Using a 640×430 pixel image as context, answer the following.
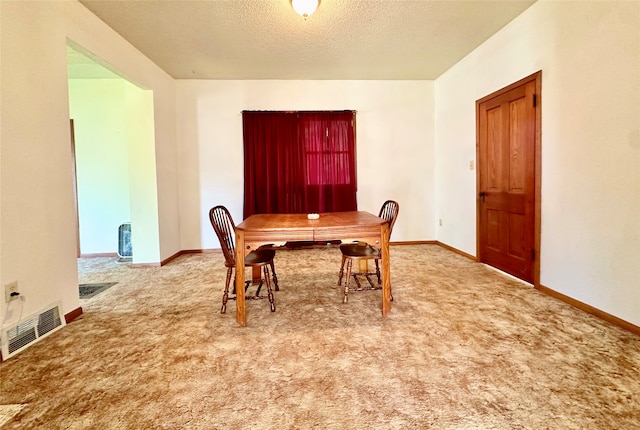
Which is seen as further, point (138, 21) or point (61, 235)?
point (138, 21)

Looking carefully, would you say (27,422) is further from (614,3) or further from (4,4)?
(614,3)

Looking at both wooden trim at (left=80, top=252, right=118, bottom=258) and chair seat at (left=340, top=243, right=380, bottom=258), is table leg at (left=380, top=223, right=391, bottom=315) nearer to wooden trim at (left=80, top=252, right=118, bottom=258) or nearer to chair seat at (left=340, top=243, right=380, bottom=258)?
chair seat at (left=340, top=243, right=380, bottom=258)

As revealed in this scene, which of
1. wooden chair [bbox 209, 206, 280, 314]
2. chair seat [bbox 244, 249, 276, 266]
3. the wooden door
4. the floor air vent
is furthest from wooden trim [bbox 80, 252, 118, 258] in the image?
the wooden door

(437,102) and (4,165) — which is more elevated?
(437,102)

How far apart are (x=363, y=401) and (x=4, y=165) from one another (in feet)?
8.71

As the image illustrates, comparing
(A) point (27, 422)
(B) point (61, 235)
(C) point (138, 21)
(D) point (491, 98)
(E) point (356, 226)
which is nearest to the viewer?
(A) point (27, 422)

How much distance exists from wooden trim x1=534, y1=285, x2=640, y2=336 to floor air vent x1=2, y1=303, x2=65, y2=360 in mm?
4141

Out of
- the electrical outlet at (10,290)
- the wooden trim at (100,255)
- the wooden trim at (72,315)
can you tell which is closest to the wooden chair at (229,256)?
the wooden trim at (72,315)

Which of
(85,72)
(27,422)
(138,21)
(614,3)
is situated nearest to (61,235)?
(27,422)

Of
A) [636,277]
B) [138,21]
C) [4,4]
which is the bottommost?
[636,277]

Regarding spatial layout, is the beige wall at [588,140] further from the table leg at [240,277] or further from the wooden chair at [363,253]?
the table leg at [240,277]

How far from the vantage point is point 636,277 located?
2082mm

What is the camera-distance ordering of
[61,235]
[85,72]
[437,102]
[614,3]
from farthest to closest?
[437,102], [85,72], [61,235], [614,3]

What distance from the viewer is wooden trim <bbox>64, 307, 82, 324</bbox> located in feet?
8.01
